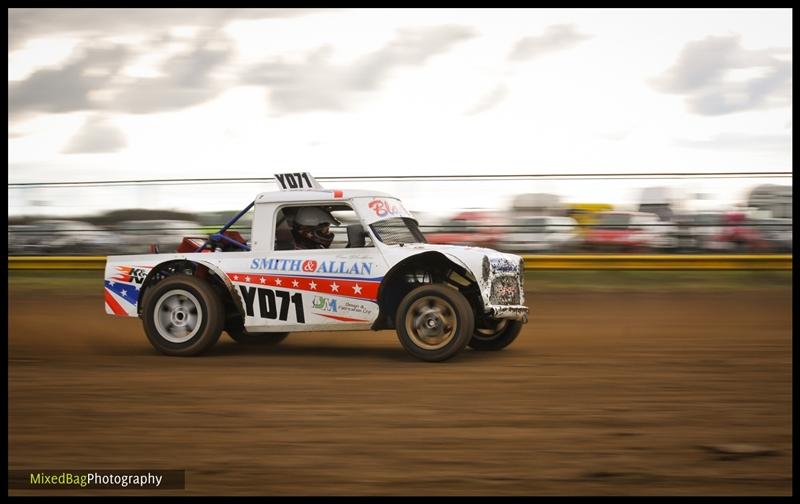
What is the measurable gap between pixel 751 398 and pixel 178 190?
13079 millimetres

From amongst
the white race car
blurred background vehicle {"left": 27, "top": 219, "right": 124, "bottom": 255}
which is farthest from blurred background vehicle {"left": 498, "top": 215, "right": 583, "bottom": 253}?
→ the white race car

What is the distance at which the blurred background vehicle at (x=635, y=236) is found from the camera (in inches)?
698

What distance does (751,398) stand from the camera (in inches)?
319

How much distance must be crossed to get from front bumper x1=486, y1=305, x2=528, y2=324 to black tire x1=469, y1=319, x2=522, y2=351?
0.41 meters

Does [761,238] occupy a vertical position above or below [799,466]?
above

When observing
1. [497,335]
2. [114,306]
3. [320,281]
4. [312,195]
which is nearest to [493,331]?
[497,335]

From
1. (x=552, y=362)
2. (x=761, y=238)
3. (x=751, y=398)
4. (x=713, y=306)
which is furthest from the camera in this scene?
(x=761, y=238)

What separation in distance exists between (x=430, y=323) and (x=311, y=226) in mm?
1681

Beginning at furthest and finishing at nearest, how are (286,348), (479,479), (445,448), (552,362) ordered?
1. (286,348)
2. (552,362)
3. (445,448)
4. (479,479)

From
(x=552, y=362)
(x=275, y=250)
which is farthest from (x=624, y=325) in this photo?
(x=275, y=250)

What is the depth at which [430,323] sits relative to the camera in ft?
32.9

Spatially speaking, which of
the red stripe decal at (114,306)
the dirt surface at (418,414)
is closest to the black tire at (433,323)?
the dirt surface at (418,414)

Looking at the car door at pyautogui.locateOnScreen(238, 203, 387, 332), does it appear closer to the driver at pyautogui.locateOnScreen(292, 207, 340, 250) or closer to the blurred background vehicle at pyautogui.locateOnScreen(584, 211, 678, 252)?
the driver at pyautogui.locateOnScreen(292, 207, 340, 250)

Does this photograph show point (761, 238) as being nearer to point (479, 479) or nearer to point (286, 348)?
point (286, 348)
